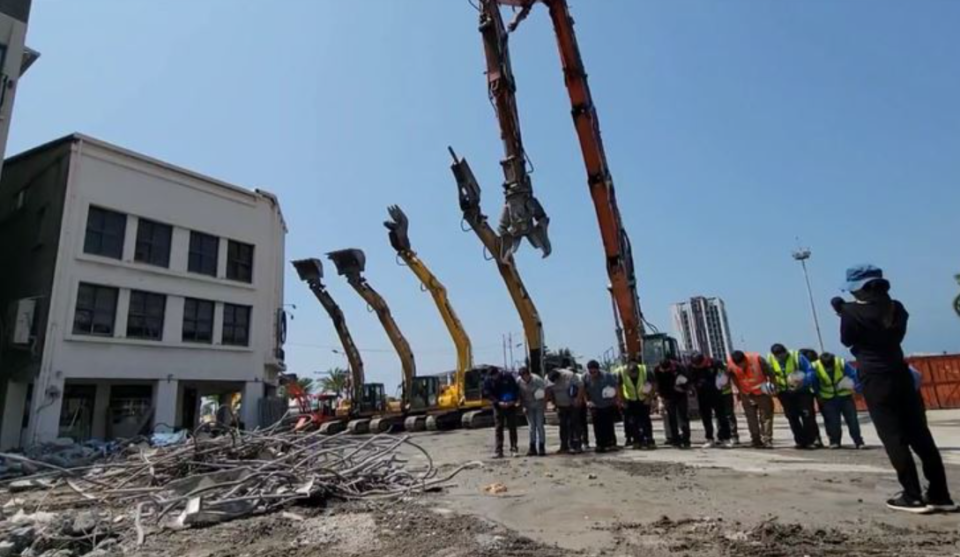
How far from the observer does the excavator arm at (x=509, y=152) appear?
13883mm

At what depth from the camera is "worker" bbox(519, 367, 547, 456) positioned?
10453 mm

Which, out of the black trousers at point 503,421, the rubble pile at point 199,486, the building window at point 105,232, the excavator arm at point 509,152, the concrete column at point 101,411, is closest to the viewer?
the rubble pile at point 199,486

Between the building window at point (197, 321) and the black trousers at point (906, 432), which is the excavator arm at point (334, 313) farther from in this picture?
the black trousers at point (906, 432)

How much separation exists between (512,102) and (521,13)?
112 inches

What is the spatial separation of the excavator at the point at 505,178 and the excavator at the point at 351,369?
32.5 ft

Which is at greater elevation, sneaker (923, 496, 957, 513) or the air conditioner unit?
the air conditioner unit

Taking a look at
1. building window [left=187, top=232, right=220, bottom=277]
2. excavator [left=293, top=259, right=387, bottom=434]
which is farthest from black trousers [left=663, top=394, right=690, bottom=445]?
building window [left=187, top=232, right=220, bottom=277]

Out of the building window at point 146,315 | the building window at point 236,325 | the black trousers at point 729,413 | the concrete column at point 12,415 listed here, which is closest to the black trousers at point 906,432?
the black trousers at point 729,413

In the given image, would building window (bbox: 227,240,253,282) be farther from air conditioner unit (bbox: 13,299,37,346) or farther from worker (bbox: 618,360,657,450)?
worker (bbox: 618,360,657,450)

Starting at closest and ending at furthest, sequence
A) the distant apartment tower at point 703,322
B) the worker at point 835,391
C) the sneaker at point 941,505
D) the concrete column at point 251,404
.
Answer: the sneaker at point 941,505 → the worker at point 835,391 → the concrete column at point 251,404 → the distant apartment tower at point 703,322

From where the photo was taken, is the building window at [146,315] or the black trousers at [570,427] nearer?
the black trousers at [570,427]

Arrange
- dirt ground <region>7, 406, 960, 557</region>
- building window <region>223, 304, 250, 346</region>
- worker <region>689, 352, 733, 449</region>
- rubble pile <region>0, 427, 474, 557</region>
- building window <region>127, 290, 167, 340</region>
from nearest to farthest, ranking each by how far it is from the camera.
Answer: dirt ground <region>7, 406, 960, 557</region>, rubble pile <region>0, 427, 474, 557</region>, worker <region>689, 352, 733, 449</region>, building window <region>127, 290, 167, 340</region>, building window <region>223, 304, 250, 346</region>

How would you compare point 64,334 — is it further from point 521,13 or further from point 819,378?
point 819,378

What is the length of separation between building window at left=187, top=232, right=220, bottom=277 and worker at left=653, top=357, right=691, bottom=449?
1758cm
